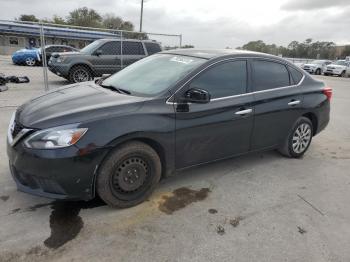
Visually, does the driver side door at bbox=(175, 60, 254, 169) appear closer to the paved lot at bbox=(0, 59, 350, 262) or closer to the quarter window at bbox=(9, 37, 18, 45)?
the paved lot at bbox=(0, 59, 350, 262)

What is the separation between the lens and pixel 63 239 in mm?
2771

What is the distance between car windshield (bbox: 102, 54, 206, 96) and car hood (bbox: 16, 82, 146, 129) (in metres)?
0.26

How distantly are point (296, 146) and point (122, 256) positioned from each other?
338cm

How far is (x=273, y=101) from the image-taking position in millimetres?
4254

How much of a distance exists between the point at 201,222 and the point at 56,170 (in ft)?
4.89

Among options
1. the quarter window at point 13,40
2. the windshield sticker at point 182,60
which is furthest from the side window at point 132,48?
the quarter window at point 13,40

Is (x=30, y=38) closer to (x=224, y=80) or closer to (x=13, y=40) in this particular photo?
(x=13, y=40)

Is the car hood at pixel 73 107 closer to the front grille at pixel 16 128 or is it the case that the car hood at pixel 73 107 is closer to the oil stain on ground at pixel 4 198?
the front grille at pixel 16 128

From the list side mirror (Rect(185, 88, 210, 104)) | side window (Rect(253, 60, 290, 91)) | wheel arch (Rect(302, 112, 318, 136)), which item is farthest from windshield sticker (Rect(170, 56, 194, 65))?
wheel arch (Rect(302, 112, 318, 136))

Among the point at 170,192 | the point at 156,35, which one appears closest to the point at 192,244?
the point at 170,192

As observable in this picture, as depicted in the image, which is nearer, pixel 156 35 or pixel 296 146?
pixel 296 146

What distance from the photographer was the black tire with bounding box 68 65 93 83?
36.3ft

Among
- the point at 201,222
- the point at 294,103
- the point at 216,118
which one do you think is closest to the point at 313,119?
the point at 294,103

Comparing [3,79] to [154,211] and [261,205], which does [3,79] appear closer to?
[154,211]
